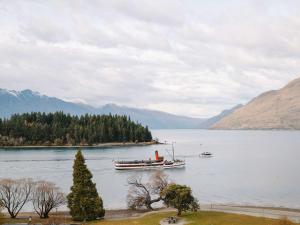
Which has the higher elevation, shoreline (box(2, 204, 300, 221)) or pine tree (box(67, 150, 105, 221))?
pine tree (box(67, 150, 105, 221))

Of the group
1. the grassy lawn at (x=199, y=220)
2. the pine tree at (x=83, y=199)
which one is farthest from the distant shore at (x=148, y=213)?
the grassy lawn at (x=199, y=220)

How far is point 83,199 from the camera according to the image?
84.4 m

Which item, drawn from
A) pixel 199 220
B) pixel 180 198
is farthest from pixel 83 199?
pixel 199 220

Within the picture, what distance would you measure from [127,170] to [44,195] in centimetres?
11076

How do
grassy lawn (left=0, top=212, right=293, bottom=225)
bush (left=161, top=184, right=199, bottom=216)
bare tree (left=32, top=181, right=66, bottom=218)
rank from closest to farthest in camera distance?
grassy lawn (left=0, top=212, right=293, bottom=225) < bush (left=161, top=184, right=199, bottom=216) < bare tree (left=32, top=181, right=66, bottom=218)

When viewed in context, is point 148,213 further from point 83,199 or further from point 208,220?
point 208,220

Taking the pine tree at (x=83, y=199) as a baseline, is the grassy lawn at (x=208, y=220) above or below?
below

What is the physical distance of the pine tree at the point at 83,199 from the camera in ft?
276

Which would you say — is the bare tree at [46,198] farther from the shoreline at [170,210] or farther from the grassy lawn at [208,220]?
the grassy lawn at [208,220]

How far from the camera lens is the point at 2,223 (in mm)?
78875

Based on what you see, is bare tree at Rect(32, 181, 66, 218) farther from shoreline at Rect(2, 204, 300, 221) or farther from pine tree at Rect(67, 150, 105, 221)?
pine tree at Rect(67, 150, 105, 221)

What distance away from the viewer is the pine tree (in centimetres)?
8406

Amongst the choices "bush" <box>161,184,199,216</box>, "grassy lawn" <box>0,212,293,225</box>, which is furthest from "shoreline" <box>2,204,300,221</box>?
"bush" <box>161,184,199,216</box>

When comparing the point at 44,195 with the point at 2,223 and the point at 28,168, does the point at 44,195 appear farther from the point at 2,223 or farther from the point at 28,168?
the point at 28,168
